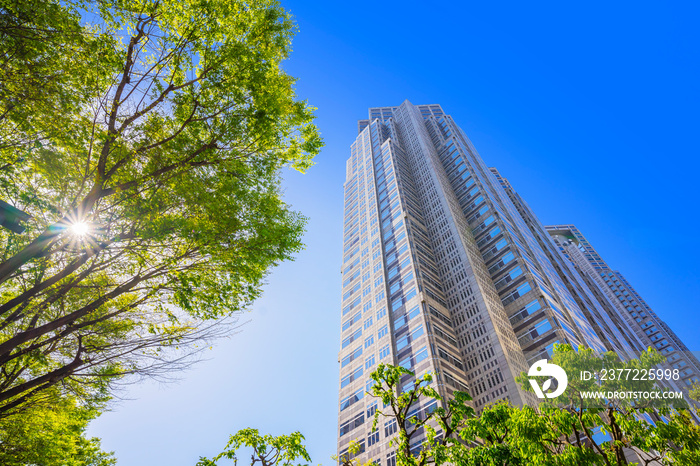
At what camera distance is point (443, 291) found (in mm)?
45156

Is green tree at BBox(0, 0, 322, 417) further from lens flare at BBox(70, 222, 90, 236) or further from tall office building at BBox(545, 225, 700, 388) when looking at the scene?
tall office building at BBox(545, 225, 700, 388)

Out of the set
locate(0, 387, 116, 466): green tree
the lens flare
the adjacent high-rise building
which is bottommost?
locate(0, 387, 116, 466): green tree

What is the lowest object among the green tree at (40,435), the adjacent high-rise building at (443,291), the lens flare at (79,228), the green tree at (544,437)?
the green tree at (544,437)

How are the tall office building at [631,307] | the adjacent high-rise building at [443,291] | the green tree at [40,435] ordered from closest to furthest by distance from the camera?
the green tree at [40,435], the adjacent high-rise building at [443,291], the tall office building at [631,307]

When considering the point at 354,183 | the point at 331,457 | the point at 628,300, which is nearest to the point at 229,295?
the point at 331,457

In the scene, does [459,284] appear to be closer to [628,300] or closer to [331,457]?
[331,457]

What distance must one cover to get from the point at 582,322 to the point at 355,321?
92.8 ft

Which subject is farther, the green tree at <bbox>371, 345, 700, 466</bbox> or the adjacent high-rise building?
the adjacent high-rise building

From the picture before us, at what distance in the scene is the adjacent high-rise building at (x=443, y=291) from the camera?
3453cm

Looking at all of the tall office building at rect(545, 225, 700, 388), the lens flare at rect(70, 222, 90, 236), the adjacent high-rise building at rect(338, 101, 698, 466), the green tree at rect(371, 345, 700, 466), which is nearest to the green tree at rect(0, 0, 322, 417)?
the lens flare at rect(70, 222, 90, 236)

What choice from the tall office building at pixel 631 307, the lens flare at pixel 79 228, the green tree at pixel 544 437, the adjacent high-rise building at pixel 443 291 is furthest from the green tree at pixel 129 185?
the tall office building at pixel 631 307

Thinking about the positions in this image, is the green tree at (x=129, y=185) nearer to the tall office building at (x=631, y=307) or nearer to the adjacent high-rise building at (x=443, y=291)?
the adjacent high-rise building at (x=443, y=291)

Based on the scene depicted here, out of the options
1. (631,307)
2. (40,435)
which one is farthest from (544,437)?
(631,307)

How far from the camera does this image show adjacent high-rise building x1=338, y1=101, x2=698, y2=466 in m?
34.5
